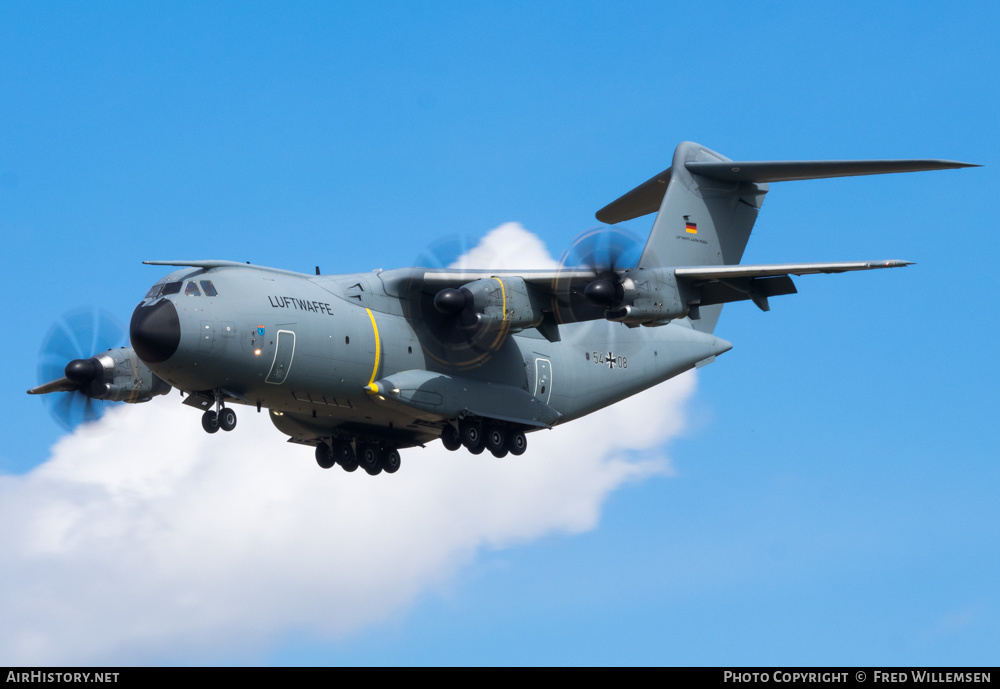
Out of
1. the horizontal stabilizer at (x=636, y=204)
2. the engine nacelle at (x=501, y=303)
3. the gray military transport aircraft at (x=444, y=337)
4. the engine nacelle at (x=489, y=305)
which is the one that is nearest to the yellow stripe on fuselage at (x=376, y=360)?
the gray military transport aircraft at (x=444, y=337)

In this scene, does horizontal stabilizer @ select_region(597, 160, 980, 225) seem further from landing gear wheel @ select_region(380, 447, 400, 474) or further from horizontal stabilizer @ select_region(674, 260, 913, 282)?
landing gear wheel @ select_region(380, 447, 400, 474)

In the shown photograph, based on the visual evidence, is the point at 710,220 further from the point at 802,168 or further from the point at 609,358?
the point at 609,358

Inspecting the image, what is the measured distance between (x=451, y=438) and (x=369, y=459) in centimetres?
171

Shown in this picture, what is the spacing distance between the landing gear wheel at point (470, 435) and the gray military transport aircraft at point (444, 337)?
22mm

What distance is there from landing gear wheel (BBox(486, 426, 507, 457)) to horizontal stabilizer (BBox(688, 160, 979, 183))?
6134mm

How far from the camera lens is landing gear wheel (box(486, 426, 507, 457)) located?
1981cm

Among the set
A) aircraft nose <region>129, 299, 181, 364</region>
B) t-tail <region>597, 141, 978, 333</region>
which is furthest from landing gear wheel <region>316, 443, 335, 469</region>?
t-tail <region>597, 141, 978, 333</region>

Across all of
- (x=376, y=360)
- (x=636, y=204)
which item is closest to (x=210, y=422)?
(x=376, y=360)

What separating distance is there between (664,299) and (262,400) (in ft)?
19.4

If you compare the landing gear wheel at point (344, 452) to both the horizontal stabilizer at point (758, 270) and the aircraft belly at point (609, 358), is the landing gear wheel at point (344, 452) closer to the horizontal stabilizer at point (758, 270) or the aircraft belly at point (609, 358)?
the aircraft belly at point (609, 358)
